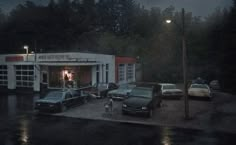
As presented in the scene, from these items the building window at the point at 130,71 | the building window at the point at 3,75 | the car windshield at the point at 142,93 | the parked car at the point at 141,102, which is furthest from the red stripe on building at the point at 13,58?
the parked car at the point at 141,102

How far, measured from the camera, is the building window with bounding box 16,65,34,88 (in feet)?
110

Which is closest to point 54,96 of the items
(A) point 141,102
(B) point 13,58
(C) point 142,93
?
(C) point 142,93

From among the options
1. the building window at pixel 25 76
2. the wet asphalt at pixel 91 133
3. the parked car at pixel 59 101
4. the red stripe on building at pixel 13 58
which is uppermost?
the red stripe on building at pixel 13 58

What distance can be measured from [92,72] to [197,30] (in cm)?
3102

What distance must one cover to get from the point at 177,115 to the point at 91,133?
7305mm

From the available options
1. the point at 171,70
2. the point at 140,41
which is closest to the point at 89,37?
the point at 140,41

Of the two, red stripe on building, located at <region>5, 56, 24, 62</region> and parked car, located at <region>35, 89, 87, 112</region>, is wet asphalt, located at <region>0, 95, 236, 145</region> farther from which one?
red stripe on building, located at <region>5, 56, 24, 62</region>

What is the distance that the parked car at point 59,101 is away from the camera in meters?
18.8

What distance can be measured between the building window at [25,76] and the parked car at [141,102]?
60.7ft

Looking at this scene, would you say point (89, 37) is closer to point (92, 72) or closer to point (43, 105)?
point (92, 72)

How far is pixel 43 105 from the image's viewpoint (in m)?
18.8

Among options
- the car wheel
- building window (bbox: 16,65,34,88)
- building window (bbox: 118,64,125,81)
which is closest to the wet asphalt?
the car wheel

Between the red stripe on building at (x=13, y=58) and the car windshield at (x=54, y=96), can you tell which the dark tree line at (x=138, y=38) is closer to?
the red stripe on building at (x=13, y=58)

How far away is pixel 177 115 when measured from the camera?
60.1 ft
